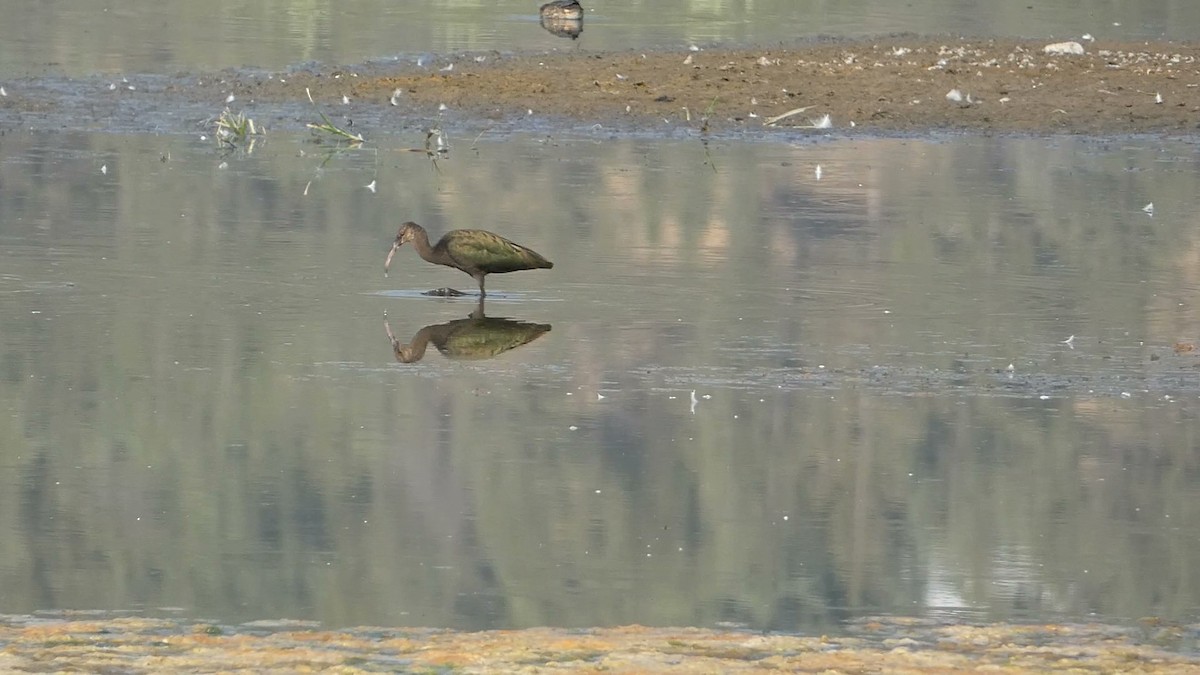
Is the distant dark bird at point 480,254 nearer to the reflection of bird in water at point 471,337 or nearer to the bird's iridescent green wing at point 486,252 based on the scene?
the bird's iridescent green wing at point 486,252

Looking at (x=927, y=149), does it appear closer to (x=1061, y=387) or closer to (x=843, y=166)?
(x=843, y=166)

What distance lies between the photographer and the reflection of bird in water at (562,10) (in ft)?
98.2

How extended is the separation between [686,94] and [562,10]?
324 inches

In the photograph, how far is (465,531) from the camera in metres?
7.84

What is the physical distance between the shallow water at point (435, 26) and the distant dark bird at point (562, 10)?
10.2 inches

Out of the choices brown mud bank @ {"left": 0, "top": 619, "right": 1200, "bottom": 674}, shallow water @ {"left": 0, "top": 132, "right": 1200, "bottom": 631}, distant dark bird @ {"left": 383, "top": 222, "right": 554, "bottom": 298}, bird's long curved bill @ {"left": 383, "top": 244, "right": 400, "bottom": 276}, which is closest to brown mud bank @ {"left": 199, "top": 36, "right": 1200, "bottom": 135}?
shallow water @ {"left": 0, "top": 132, "right": 1200, "bottom": 631}

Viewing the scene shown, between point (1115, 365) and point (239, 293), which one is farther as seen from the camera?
point (239, 293)

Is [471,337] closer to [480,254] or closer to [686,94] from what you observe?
[480,254]

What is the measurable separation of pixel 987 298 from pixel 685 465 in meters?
4.30

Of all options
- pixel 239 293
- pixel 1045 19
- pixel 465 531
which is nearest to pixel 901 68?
pixel 1045 19

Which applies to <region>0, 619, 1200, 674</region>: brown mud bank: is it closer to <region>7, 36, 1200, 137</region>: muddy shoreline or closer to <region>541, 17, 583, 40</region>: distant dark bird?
<region>7, 36, 1200, 137</region>: muddy shoreline

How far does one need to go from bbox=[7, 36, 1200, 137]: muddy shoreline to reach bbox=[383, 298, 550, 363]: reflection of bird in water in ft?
28.2

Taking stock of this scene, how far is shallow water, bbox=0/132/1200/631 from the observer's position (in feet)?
24.1

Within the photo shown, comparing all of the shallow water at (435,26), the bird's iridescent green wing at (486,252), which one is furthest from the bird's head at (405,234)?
the shallow water at (435,26)
